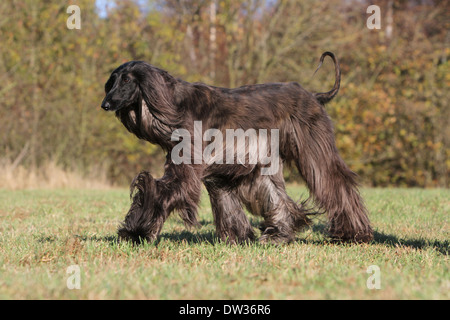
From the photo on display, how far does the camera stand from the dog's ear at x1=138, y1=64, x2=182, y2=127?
137 inches

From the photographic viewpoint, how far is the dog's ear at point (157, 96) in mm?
3482

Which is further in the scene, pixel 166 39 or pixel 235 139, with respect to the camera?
pixel 166 39

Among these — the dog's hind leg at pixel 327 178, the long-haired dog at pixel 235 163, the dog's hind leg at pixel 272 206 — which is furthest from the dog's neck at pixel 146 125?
the dog's hind leg at pixel 327 178

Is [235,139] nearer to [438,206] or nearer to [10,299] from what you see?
[10,299]

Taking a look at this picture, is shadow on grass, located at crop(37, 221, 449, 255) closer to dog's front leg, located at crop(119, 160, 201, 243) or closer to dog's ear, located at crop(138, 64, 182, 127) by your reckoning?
dog's front leg, located at crop(119, 160, 201, 243)

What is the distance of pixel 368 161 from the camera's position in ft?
41.5

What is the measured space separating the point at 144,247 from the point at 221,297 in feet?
3.88

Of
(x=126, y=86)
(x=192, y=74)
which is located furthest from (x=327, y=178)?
(x=192, y=74)

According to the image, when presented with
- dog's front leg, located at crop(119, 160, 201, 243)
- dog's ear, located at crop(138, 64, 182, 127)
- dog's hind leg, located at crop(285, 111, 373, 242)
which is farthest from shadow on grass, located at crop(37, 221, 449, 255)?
dog's ear, located at crop(138, 64, 182, 127)

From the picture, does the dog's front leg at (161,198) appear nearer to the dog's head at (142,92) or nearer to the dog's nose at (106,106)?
the dog's head at (142,92)

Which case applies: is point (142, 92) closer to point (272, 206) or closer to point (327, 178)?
point (272, 206)

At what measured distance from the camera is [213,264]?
315 centimetres

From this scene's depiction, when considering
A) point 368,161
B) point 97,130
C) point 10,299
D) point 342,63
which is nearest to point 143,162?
point 97,130

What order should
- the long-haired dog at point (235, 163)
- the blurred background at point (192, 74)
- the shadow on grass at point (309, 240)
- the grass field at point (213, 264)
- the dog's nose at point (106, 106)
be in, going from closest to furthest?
the grass field at point (213, 264), the dog's nose at point (106, 106), the long-haired dog at point (235, 163), the shadow on grass at point (309, 240), the blurred background at point (192, 74)
